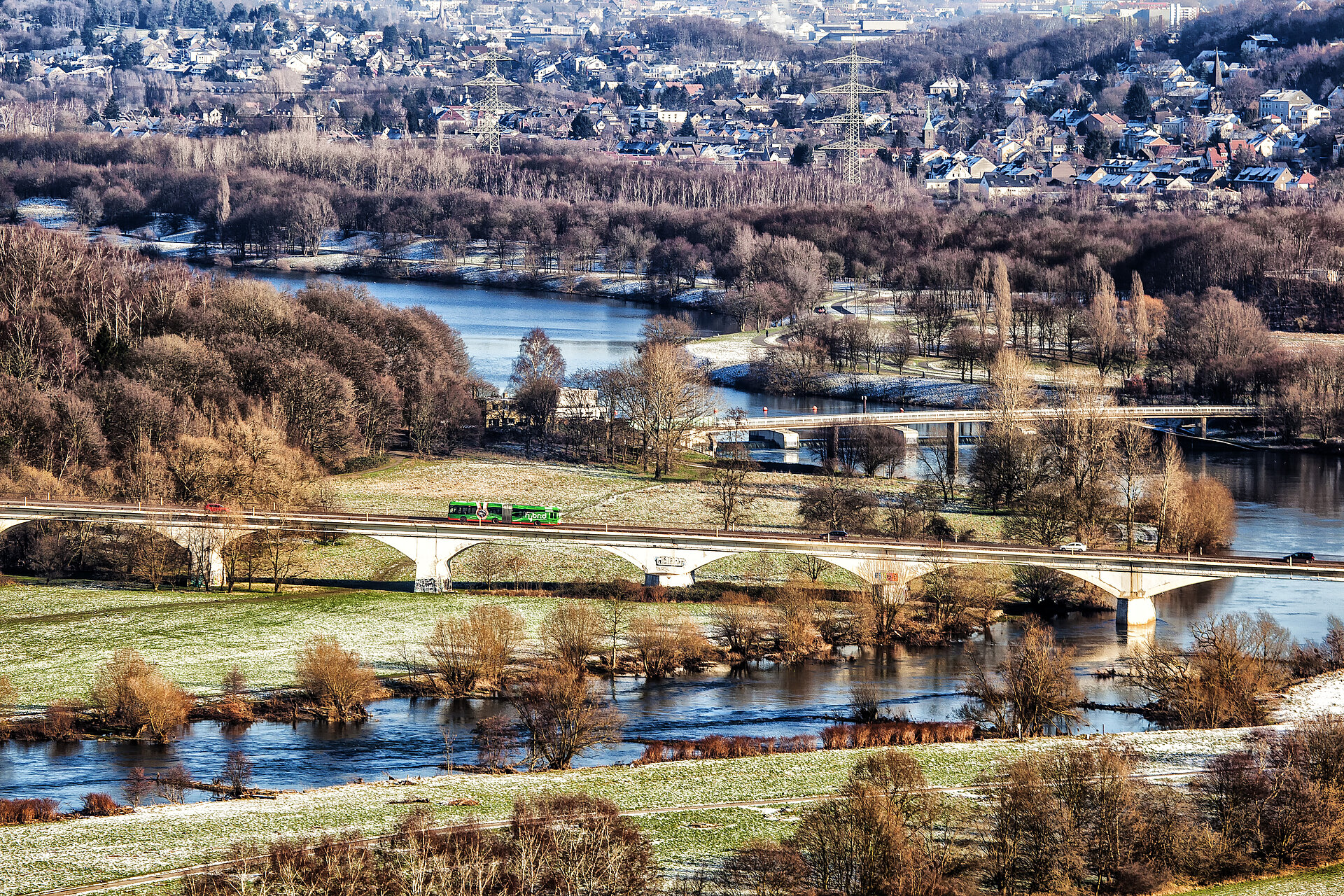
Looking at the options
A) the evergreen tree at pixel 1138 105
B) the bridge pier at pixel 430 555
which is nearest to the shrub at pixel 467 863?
the bridge pier at pixel 430 555

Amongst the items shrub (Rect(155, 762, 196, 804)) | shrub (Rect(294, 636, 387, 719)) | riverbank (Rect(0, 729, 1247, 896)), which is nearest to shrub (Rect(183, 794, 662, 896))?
riverbank (Rect(0, 729, 1247, 896))

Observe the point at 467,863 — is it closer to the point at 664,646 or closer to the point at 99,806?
the point at 99,806

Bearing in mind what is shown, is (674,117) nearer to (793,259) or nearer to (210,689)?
(793,259)

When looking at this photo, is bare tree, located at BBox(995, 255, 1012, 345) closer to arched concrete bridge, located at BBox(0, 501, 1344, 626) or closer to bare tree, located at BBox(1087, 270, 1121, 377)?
bare tree, located at BBox(1087, 270, 1121, 377)

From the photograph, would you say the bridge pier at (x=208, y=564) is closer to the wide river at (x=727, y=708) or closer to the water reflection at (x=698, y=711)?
the wide river at (x=727, y=708)

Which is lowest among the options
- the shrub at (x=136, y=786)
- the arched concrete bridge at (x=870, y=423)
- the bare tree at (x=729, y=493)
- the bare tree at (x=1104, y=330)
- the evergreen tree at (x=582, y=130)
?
the shrub at (x=136, y=786)

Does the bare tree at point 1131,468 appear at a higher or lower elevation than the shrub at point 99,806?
higher
